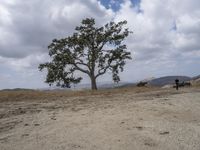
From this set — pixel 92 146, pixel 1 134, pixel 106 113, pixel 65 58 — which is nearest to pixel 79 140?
pixel 92 146

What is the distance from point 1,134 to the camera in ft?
32.0

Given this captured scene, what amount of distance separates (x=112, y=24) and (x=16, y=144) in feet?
107

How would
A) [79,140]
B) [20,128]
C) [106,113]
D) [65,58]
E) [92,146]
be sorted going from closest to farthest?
[92,146] → [79,140] → [20,128] → [106,113] → [65,58]

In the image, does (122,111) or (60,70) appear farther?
(60,70)

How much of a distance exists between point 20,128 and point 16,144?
1.96 m

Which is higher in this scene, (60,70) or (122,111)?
(60,70)

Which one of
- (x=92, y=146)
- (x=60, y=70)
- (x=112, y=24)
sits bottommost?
(x=92, y=146)

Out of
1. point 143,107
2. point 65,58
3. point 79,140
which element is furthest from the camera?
point 65,58

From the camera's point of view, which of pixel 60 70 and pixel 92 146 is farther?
pixel 60 70

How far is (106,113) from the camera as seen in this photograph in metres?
12.4

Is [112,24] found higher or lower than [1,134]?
higher

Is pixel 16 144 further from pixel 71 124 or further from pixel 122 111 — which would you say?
pixel 122 111

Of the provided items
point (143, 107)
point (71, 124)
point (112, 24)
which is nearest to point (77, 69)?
point (112, 24)

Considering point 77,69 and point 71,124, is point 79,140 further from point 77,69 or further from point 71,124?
point 77,69
